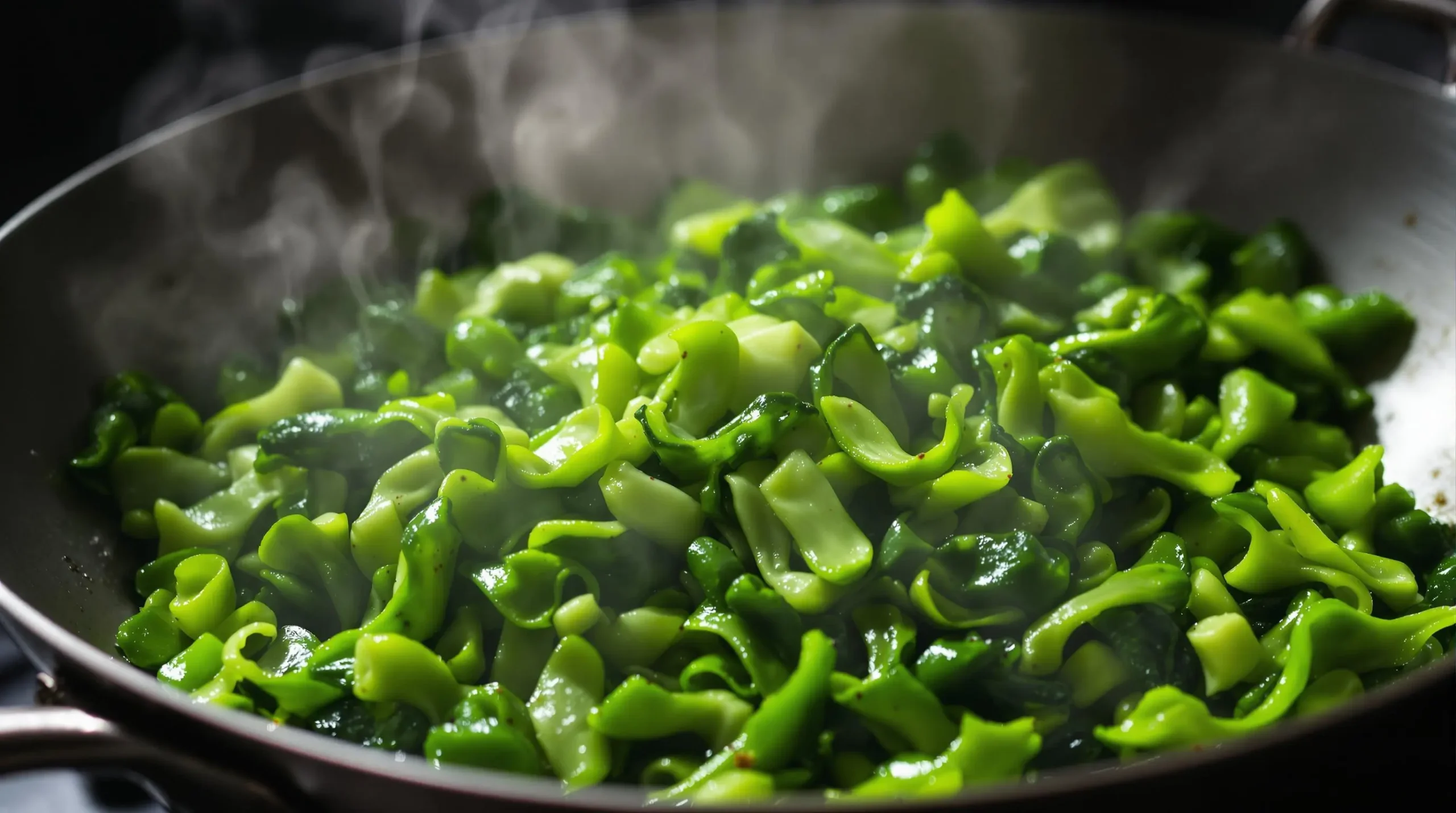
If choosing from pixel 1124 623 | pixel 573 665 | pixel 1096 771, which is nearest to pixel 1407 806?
pixel 1124 623

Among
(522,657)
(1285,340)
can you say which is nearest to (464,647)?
(522,657)

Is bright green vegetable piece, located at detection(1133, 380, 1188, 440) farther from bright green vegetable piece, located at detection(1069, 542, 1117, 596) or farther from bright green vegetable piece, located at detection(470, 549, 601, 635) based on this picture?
bright green vegetable piece, located at detection(470, 549, 601, 635)

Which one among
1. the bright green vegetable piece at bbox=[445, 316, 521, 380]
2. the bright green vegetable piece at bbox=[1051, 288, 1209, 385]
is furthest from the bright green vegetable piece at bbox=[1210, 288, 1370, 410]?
the bright green vegetable piece at bbox=[445, 316, 521, 380]

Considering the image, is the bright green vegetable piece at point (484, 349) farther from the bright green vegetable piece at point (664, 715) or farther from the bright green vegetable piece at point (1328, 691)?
the bright green vegetable piece at point (1328, 691)

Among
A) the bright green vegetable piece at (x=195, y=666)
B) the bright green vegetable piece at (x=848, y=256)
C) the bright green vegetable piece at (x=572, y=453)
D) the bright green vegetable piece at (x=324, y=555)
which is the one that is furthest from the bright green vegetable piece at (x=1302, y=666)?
the bright green vegetable piece at (x=195, y=666)

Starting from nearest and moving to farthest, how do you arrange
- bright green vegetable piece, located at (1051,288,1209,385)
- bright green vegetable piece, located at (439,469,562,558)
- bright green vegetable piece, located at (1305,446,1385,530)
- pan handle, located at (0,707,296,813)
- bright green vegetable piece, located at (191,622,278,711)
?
1. pan handle, located at (0,707,296,813)
2. bright green vegetable piece, located at (191,622,278,711)
3. bright green vegetable piece, located at (439,469,562,558)
4. bright green vegetable piece, located at (1305,446,1385,530)
5. bright green vegetable piece, located at (1051,288,1209,385)

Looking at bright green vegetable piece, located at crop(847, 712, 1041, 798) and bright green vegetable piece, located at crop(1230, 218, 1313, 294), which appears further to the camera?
bright green vegetable piece, located at crop(1230, 218, 1313, 294)
